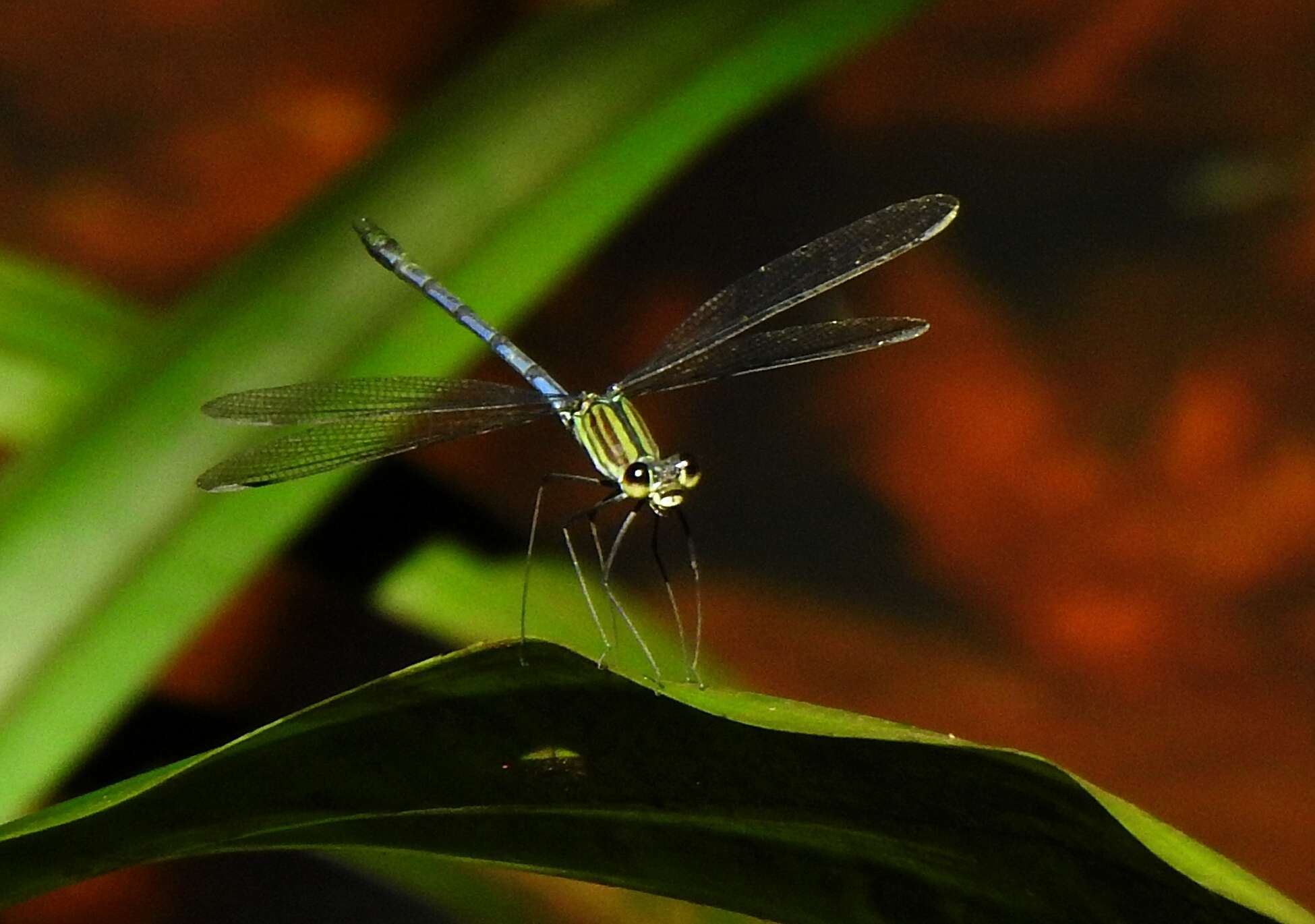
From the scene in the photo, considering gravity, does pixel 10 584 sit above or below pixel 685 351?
below

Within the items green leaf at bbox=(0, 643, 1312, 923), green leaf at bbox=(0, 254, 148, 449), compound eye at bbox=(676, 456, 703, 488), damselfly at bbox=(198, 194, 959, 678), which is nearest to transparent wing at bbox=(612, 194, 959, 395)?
damselfly at bbox=(198, 194, 959, 678)

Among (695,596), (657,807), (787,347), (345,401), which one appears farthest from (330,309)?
(695,596)

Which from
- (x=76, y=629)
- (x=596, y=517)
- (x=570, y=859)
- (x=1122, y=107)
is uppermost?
(x=1122, y=107)

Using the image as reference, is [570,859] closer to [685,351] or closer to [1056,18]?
[685,351]

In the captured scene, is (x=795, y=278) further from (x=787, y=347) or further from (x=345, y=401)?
(x=345, y=401)

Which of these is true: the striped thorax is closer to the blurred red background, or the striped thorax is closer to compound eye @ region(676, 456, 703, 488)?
compound eye @ region(676, 456, 703, 488)

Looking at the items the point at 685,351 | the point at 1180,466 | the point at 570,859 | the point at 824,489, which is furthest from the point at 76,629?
the point at 1180,466

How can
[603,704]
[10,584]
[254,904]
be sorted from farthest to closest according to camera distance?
[254,904], [10,584], [603,704]
